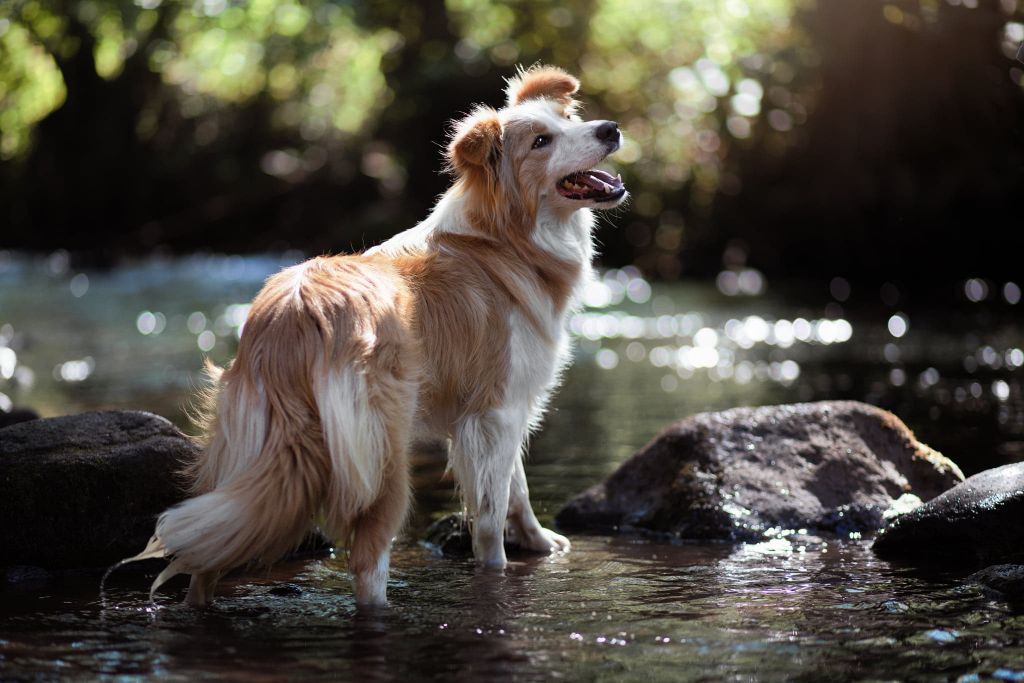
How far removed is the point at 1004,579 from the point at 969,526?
1.95ft

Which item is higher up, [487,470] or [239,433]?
[239,433]

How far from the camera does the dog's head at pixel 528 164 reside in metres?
6.01

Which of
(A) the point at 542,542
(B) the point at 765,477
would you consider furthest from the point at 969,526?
(A) the point at 542,542

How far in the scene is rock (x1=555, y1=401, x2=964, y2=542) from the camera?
21.4 ft

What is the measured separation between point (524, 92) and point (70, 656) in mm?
3755

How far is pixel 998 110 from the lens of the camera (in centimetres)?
1727

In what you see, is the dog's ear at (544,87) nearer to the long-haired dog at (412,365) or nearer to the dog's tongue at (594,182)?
the long-haired dog at (412,365)

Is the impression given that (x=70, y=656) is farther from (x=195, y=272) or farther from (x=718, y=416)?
(x=195, y=272)

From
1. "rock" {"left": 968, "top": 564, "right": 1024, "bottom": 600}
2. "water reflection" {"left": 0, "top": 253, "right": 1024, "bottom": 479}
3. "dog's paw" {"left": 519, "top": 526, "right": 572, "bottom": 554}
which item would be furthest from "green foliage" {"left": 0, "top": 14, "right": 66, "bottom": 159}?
"rock" {"left": 968, "top": 564, "right": 1024, "bottom": 600}

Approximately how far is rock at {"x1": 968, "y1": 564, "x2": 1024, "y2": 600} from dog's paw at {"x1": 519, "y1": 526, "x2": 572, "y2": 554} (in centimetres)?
206

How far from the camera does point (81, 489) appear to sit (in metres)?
5.80

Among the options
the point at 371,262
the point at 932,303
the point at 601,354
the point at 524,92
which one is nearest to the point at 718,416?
the point at 524,92

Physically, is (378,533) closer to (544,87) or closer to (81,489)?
(81,489)

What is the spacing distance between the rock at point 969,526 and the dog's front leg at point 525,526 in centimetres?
166
